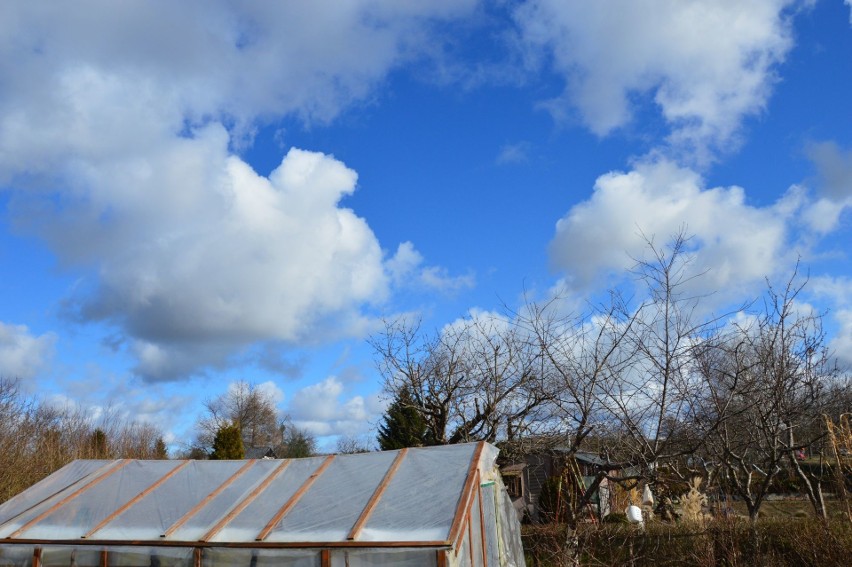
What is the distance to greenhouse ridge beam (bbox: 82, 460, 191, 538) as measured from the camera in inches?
335

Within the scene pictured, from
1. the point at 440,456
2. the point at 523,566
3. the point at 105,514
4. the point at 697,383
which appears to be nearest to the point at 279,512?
the point at 440,456

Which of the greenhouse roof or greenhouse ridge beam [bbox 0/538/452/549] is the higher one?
the greenhouse roof

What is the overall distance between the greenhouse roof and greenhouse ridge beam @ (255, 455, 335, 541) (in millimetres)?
17

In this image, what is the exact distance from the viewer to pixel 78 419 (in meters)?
21.4

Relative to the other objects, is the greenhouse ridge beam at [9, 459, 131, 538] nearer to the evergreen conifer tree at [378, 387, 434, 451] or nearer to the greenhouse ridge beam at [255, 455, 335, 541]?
the greenhouse ridge beam at [255, 455, 335, 541]

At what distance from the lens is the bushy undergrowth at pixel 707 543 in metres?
9.16

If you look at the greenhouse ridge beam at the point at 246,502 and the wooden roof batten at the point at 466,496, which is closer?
the wooden roof batten at the point at 466,496

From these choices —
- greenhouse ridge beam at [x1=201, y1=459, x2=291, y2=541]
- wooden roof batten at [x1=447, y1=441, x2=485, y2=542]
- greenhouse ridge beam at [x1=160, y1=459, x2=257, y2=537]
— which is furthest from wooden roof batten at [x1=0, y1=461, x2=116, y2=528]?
→ wooden roof batten at [x1=447, y1=441, x2=485, y2=542]

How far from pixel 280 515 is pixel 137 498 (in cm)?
267

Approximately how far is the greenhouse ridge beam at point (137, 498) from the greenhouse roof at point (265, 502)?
0.02 meters

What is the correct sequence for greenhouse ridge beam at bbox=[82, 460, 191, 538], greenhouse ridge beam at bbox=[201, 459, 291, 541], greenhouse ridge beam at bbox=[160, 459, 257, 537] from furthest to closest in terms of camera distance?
1. greenhouse ridge beam at bbox=[82, 460, 191, 538]
2. greenhouse ridge beam at bbox=[160, 459, 257, 537]
3. greenhouse ridge beam at bbox=[201, 459, 291, 541]

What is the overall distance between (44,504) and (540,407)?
8.60 meters

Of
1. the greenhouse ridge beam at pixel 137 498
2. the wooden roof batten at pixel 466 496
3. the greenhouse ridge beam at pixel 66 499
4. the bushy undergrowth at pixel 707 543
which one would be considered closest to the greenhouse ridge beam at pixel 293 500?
the wooden roof batten at pixel 466 496

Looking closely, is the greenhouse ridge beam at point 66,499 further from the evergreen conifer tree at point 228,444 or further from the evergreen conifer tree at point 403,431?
the evergreen conifer tree at point 228,444
